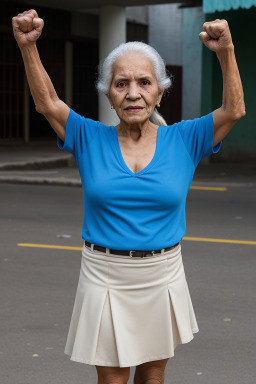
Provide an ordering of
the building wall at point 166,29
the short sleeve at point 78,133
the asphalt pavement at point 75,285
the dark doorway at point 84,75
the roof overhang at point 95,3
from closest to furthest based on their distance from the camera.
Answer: the short sleeve at point 78,133, the asphalt pavement at point 75,285, the roof overhang at point 95,3, the building wall at point 166,29, the dark doorway at point 84,75

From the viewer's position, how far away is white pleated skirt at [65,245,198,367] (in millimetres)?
3254

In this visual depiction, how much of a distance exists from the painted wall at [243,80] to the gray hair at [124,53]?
16.1m

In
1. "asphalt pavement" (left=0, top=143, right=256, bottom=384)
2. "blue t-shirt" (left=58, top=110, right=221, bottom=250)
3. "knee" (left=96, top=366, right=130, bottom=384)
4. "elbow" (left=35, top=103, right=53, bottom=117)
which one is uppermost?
"elbow" (left=35, top=103, right=53, bottom=117)

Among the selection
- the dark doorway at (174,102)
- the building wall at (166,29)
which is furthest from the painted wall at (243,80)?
the building wall at (166,29)

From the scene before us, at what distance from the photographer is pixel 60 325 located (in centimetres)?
599

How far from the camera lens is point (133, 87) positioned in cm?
329

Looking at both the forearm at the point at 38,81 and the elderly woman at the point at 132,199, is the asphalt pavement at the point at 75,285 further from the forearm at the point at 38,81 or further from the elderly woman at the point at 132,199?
the forearm at the point at 38,81

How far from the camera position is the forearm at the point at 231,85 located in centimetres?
326

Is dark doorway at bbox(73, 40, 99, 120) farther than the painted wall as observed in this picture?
Yes

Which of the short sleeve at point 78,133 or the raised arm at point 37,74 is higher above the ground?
the raised arm at point 37,74

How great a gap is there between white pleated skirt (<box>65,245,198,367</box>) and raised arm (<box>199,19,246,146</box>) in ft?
1.84

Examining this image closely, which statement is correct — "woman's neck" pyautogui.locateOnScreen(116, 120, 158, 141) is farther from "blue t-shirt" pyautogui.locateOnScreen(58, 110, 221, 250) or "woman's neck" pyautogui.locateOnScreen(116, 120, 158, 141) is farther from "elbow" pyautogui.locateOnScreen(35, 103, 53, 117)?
"elbow" pyautogui.locateOnScreen(35, 103, 53, 117)

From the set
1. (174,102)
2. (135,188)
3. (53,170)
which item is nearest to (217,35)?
(135,188)

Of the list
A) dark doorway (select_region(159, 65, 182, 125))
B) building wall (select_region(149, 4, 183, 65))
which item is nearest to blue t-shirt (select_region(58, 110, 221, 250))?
dark doorway (select_region(159, 65, 182, 125))
